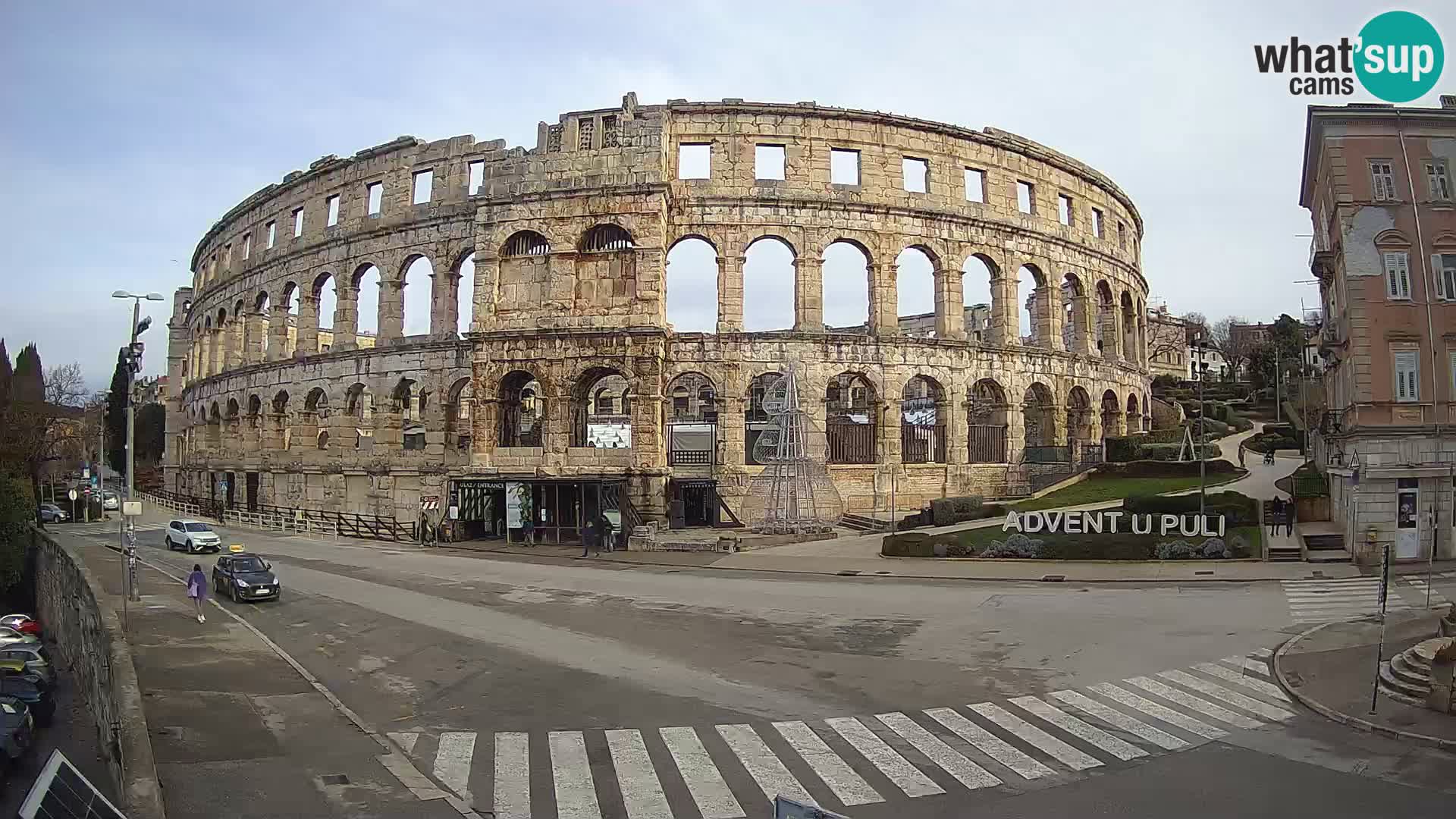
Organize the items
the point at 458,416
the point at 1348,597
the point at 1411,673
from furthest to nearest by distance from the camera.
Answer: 1. the point at 458,416
2. the point at 1348,597
3. the point at 1411,673

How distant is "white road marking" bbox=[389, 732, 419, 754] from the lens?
37.5 feet

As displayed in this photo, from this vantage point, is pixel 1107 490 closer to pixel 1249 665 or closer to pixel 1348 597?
pixel 1348 597

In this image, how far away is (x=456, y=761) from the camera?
10.9m

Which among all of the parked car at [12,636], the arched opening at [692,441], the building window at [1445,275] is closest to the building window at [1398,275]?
the building window at [1445,275]

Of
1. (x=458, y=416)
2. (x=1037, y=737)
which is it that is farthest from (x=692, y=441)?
(x=1037, y=737)

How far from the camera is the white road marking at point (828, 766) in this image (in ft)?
31.4

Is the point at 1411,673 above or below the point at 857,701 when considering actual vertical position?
above

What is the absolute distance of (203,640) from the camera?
59.0 feet

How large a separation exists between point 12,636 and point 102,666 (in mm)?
13686

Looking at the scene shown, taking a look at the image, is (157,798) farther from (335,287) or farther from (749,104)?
(335,287)

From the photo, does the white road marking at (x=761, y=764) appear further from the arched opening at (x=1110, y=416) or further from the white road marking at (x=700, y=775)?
the arched opening at (x=1110, y=416)

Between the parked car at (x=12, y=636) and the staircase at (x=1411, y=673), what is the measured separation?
106 feet

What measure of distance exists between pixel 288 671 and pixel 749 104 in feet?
103

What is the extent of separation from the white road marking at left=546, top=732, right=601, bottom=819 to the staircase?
37.5ft
